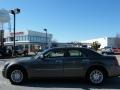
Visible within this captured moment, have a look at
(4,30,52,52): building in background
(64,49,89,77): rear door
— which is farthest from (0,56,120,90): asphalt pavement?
(4,30,52,52): building in background

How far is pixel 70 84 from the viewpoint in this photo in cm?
1188

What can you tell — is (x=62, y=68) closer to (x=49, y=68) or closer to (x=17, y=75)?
(x=49, y=68)

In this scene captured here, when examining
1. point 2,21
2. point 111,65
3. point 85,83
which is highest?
point 2,21

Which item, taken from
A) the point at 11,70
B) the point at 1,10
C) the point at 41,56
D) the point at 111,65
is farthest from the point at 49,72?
the point at 1,10

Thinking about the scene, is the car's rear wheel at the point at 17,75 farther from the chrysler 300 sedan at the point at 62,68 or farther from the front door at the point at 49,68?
the front door at the point at 49,68

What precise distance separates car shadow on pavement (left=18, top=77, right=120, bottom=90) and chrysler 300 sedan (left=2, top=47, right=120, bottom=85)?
33 cm

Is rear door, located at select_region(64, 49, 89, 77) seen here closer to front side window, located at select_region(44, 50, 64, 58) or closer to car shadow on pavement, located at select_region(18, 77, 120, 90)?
front side window, located at select_region(44, 50, 64, 58)

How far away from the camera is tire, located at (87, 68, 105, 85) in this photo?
11703 millimetres

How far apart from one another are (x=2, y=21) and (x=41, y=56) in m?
53.0

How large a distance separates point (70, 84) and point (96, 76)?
1.11m

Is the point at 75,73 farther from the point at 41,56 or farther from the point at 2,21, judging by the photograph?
the point at 2,21

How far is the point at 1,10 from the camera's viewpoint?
61.7 m

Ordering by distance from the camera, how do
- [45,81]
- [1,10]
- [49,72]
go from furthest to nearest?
1. [1,10]
2. [45,81]
3. [49,72]

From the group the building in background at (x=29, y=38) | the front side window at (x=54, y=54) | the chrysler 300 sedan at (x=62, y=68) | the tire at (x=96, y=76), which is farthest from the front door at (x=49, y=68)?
the building in background at (x=29, y=38)
